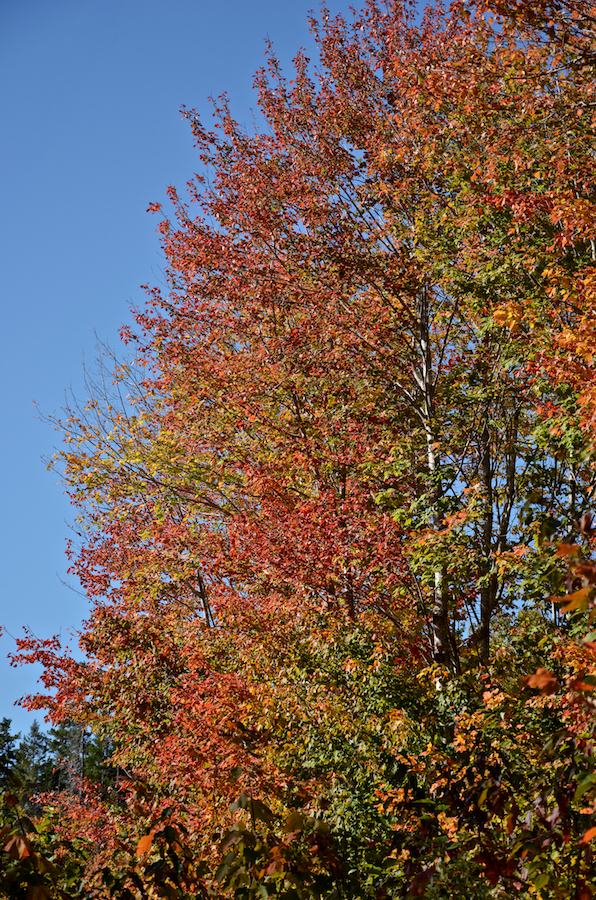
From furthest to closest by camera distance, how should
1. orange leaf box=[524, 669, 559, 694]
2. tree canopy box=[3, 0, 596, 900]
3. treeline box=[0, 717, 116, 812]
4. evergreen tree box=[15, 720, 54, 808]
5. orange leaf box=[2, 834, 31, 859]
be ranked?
evergreen tree box=[15, 720, 54, 808] → treeline box=[0, 717, 116, 812] → tree canopy box=[3, 0, 596, 900] → orange leaf box=[2, 834, 31, 859] → orange leaf box=[524, 669, 559, 694]

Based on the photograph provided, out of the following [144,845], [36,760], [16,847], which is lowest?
[16,847]

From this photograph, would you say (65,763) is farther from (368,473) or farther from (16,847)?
(16,847)

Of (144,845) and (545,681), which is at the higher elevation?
(545,681)

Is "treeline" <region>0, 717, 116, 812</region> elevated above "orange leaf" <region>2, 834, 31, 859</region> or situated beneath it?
elevated above

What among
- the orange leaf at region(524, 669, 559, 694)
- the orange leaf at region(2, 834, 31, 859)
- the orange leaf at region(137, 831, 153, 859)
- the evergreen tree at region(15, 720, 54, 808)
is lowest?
the orange leaf at region(2, 834, 31, 859)

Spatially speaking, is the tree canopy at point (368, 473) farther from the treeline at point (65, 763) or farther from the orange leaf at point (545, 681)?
the treeline at point (65, 763)

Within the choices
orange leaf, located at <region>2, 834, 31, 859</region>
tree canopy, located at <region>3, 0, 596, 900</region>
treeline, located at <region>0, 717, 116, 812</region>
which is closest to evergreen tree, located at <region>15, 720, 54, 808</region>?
treeline, located at <region>0, 717, 116, 812</region>

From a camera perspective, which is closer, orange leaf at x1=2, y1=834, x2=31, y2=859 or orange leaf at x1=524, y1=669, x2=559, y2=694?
orange leaf at x1=524, y1=669, x2=559, y2=694

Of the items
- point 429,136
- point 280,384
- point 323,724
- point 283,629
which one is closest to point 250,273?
point 280,384

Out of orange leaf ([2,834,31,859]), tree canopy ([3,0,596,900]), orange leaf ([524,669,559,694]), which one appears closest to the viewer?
orange leaf ([524,669,559,694])

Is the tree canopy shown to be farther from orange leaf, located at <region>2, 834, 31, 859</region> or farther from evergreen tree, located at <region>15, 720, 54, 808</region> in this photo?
evergreen tree, located at <region>15, 720, 54, 808</region>

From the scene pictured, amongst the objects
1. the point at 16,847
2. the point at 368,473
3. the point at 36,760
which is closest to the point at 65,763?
the point at 36,760

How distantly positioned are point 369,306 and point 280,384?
201 centimetres

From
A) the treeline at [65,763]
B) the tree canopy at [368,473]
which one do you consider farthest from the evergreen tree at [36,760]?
the tree canopy at [368,473]
